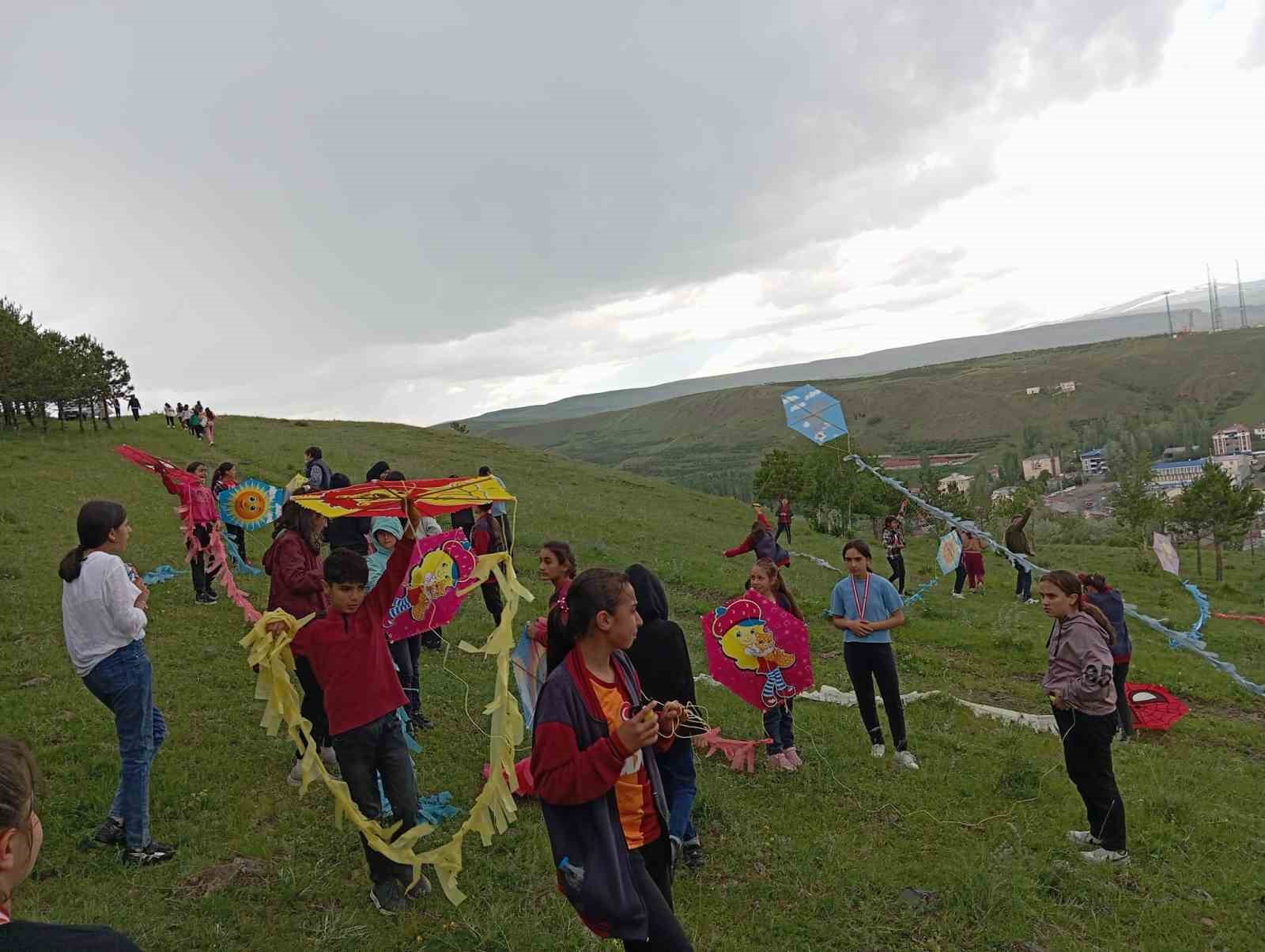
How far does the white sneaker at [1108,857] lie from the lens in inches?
271

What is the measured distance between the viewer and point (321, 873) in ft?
20.7

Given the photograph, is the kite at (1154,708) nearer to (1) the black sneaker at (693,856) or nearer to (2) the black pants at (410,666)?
(1) the black sneaker at (693,856)

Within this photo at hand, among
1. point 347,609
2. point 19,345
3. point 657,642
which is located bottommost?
point 657,642

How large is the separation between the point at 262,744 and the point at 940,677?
1086 centimetres

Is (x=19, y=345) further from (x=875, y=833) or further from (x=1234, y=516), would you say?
(x=1234, y=516)

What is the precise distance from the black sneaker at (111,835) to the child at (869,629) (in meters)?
6.86

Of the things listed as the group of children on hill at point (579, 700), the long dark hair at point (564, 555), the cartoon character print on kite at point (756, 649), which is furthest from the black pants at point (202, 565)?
the cartoon character print on kite at point (756, 649)

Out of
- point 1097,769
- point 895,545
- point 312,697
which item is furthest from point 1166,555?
point 312,697

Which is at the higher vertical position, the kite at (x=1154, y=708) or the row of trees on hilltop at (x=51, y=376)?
the row of trees on hilltop at (x=51, y=376)

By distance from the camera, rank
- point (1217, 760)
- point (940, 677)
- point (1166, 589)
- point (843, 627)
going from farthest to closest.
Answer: point (1166, 589) < point (940, 677) < point (1217, 760) < point (843, 627)

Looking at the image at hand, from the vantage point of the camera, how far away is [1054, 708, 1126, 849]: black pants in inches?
265

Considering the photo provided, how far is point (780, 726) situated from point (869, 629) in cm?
150

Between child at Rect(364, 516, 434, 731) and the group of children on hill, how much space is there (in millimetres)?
81

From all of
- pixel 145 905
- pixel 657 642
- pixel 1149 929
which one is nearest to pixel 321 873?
pixel 145 905
